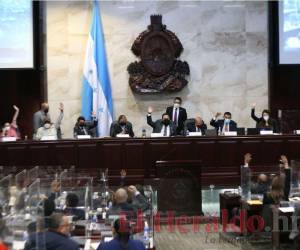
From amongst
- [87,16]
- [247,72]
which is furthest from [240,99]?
[87,16]

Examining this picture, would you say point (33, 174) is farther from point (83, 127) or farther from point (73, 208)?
point (73, 208)

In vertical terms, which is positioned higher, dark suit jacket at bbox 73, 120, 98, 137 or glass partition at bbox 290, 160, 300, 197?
→ dark suit jacket at bbox 73, 120, 98, 137

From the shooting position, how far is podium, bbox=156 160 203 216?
30.8 ft

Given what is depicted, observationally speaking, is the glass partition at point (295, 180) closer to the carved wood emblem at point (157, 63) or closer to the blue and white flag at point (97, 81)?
the carved wood emblem at point (157, 63)

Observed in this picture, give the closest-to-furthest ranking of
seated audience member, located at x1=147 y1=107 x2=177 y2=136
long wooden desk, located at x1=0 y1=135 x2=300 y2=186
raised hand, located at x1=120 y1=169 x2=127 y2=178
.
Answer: raised hand, located at x1=120 y1=169 x2=127 y2=178 < long wooden desk, located at x1=0 y1=135 x2=300 y2=186 < seated audience member, located at x1=147 y1=107 x2=177 y2=136

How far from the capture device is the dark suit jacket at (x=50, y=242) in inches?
185

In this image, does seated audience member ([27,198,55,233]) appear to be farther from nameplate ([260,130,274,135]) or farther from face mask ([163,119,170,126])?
nameplate ([260,130,274,135])

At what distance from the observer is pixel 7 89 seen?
15102 mm

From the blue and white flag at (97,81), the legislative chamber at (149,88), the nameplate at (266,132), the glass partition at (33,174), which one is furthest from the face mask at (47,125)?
the nameplate at (266,132)

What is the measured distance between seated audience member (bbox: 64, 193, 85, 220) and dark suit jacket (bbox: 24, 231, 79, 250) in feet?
5.44

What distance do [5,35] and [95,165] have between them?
469cm

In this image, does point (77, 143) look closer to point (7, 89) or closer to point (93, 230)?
point (7, 89)

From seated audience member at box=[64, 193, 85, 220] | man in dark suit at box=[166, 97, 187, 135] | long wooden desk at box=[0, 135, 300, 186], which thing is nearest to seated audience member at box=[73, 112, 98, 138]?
long wooden desk at box=[0, 135, 300, 186]

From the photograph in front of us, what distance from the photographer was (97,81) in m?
14.2
